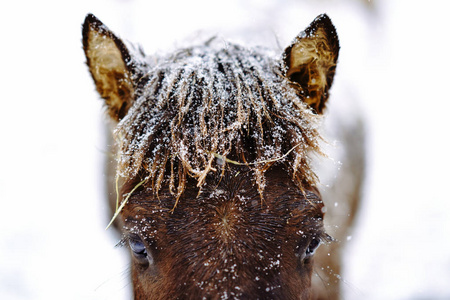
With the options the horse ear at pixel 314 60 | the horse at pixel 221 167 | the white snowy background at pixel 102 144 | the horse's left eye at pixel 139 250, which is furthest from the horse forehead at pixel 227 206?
the white snowy background at pixel 102 144

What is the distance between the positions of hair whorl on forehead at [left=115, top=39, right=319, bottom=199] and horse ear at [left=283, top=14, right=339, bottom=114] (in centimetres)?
6

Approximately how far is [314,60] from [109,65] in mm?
1086

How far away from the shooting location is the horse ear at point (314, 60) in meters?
1.73

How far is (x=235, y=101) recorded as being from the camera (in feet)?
5.69

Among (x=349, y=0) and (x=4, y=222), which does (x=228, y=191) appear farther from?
(x=349, y=0)

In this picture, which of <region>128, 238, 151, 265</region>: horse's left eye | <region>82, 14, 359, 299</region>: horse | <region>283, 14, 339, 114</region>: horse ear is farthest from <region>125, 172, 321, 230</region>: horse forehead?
<region>283, 14, 339, 114</region>: horse ear

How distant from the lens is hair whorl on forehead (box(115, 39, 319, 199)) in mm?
1598

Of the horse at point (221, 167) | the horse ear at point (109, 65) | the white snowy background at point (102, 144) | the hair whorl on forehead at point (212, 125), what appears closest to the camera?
the horse at point (221, 167)

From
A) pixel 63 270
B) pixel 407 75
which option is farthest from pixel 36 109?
pixel 407 75

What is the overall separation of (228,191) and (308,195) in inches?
15.7

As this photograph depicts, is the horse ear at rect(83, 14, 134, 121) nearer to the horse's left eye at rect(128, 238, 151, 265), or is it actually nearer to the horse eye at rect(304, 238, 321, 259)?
the horse's left eye at rect(128, 238, 151, 265)

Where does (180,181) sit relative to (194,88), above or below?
below

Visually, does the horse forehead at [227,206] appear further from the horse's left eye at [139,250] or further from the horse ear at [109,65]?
the horse ear at [109,65]

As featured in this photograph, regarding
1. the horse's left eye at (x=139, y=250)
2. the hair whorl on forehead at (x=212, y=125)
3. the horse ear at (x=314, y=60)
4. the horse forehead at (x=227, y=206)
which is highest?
the horse ear at (x=314, y=60)
